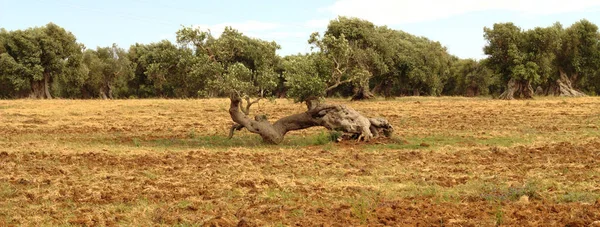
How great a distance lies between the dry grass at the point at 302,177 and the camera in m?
10.5

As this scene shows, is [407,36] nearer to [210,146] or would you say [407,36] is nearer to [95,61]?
[95,61]

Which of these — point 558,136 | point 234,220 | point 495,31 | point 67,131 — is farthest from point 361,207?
point 495,31

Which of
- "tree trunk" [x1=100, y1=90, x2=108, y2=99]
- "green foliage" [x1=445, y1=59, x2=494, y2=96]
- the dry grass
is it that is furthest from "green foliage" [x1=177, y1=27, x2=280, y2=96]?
"green foliage" [x1=445, y1=59, x2=494, y2=96]

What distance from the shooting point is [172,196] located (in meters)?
12.5

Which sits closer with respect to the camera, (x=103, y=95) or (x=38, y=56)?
(x=38, y=56)

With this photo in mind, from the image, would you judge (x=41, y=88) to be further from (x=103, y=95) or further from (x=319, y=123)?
(x=319, y=123)

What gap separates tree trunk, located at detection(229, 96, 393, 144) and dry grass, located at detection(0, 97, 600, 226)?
0.70 m

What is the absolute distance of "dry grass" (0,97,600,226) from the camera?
10547 millimetres

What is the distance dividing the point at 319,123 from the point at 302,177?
8618mm

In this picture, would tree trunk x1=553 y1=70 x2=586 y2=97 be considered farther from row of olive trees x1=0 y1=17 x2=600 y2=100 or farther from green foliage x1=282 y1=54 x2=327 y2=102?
green foliage x1=282 y1=54 x2=327 y2=102

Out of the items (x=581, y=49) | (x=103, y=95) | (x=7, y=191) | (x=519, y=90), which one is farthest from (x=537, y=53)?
(x=7, y=191)

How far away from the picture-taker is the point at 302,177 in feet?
49.3

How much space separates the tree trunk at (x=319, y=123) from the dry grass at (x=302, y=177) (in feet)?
A: 2.30

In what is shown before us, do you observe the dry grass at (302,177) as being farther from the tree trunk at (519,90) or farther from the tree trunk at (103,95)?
the tree trunk at (103,95)
